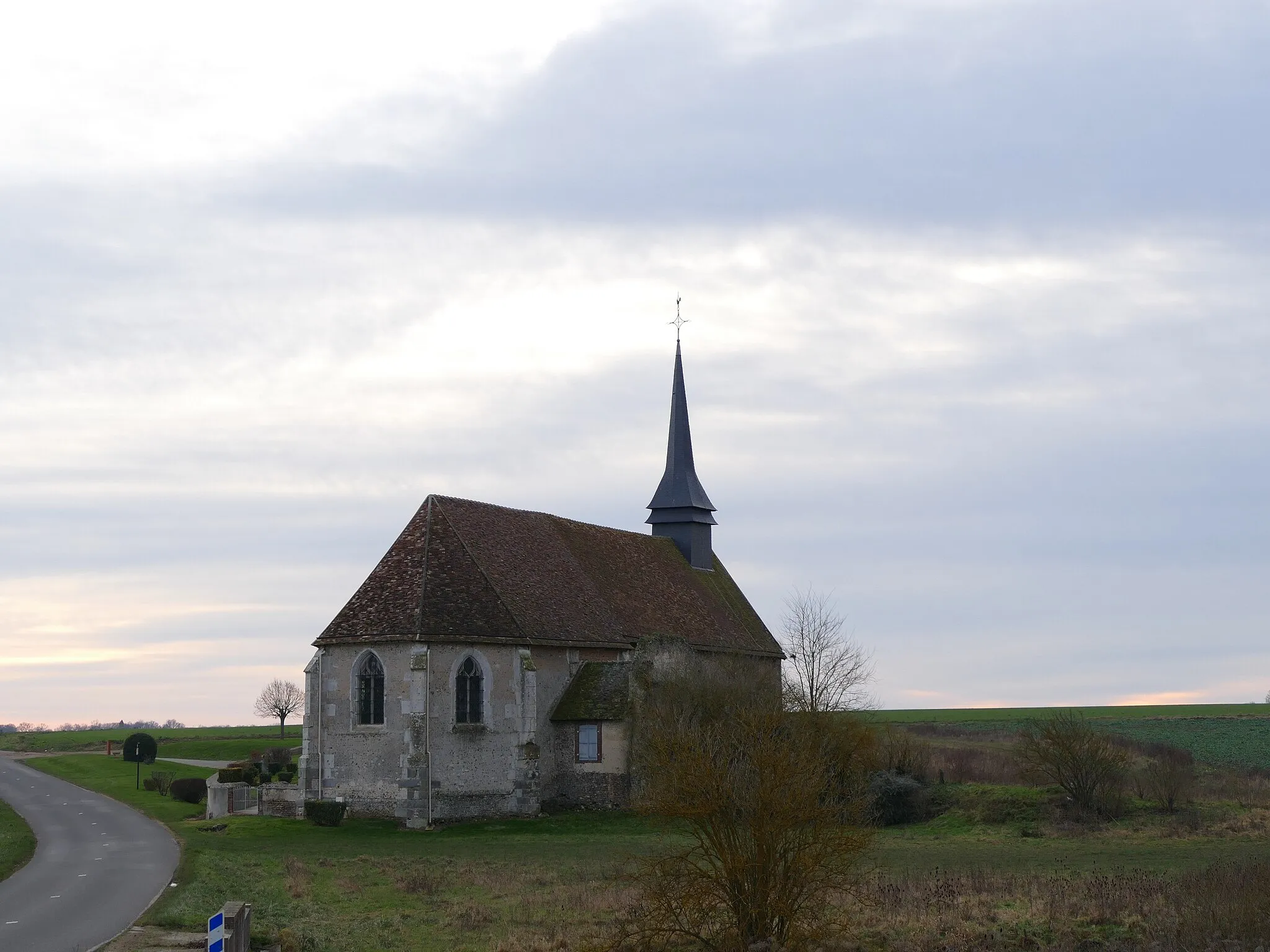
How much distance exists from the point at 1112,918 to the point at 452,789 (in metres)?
22.7

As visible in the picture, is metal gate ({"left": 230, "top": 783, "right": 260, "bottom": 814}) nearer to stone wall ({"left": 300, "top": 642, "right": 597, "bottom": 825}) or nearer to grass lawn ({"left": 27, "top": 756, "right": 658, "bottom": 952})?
grass lawn ({"left": 27, "top": 756, "right": 658, "bottom": 952})

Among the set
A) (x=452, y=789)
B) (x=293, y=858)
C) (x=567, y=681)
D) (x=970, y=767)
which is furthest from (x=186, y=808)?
(x=970, y=767)

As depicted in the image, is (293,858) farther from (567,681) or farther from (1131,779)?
(1131,779)

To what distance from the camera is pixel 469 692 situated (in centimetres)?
3862

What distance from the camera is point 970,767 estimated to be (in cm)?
4284

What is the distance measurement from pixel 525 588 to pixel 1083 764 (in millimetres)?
17426

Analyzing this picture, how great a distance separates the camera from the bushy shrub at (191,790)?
146 feet

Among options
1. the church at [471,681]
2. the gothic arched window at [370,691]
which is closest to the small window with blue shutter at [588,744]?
the church at [471,681]

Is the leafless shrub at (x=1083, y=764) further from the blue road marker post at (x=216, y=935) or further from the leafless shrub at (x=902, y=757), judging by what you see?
the blue road marker post at (x=216, y=935)

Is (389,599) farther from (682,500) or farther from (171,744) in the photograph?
(171,744)

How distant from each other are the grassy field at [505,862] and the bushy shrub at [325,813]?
373mm

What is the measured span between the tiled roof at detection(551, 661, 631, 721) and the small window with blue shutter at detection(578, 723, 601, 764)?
1.08 feet

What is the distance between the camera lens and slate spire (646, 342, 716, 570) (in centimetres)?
5547

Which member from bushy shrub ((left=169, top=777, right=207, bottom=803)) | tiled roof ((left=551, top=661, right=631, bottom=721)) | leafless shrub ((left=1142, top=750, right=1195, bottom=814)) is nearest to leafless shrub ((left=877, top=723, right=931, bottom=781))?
leafless shrub ((left=1142, top=750, right=1195, bottom=814))
